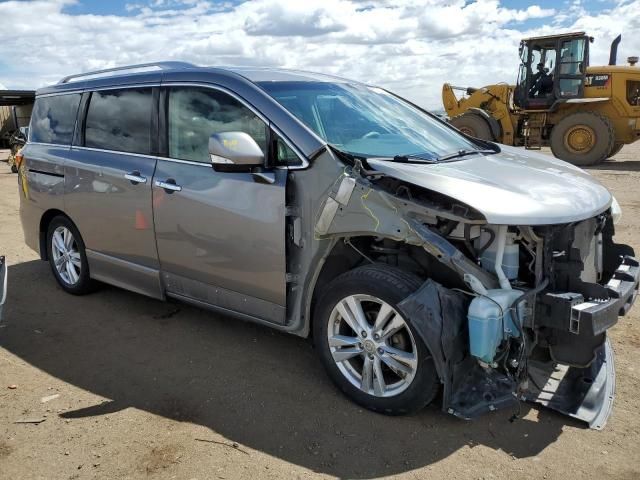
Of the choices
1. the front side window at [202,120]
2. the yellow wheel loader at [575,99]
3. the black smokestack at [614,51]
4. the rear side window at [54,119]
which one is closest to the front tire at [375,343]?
the front side window at [202,120]

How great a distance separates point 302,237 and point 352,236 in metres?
0.32

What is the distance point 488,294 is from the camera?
2.82 m

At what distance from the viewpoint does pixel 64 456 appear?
A: 2900 millimetres

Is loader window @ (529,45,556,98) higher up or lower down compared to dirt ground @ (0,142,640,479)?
higher up

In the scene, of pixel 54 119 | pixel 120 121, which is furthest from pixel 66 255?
pixel 120 121

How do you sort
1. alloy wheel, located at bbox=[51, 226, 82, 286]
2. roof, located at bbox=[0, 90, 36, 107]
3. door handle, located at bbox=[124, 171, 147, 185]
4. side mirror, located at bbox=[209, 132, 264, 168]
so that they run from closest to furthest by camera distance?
side mirror, located at bbox=[209, 132, 264, 168] → door handle, located at bbox=[124, 171, 147, 185] → alloy wheel, located at bbox=[51, 226, 82, 286] → roof, located at bbox=[0, 90, 36, 107]

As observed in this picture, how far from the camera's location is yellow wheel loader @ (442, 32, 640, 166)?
45.6 feet

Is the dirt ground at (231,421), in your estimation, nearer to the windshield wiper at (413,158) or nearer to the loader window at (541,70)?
the windshield wiper at (413,158)

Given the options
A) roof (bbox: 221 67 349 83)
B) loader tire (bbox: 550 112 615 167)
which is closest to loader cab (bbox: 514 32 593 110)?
loader tire (bbox: 550 112 615 167)

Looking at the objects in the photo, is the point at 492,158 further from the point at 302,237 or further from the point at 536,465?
the point at 536,465

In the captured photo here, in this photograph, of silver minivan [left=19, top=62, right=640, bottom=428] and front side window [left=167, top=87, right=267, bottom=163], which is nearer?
silver minivan [left=19, top=62, right=640, bottom=428]

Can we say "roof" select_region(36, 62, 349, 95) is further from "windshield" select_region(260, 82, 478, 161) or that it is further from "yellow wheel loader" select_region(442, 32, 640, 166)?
"yellow wheel loader" select_region(442, 32, 640, 166)

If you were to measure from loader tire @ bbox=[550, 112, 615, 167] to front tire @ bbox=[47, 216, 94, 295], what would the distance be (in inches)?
480

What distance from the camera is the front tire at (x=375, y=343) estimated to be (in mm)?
2996
